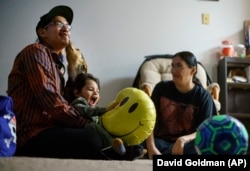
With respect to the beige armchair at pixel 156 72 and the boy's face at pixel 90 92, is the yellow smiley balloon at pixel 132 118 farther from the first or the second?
the beige armchair at pixel 156 72

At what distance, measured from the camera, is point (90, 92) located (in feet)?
6.20

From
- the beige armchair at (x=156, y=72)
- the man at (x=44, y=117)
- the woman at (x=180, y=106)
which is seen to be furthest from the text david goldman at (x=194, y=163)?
the beige armchair at (x=156, y=72)

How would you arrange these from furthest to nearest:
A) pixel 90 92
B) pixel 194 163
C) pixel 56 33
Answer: pixel 90 92, pixel 56 33, pixel 194 163

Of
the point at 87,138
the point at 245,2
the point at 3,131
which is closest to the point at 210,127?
the point at 87,138

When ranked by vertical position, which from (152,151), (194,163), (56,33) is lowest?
(152,151)

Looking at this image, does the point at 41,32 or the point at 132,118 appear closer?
the point at 132,118

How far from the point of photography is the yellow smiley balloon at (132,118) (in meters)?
1.40

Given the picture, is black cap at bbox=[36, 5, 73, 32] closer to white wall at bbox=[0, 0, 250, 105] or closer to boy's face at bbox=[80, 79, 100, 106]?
boy's face at bbox=[80, 79, 100, 106]

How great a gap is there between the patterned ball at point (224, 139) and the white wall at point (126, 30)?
2.14m

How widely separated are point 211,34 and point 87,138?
2.22 metres

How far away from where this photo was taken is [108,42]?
10.7ft

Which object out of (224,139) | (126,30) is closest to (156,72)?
(126,30)

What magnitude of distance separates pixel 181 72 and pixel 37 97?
0.93m

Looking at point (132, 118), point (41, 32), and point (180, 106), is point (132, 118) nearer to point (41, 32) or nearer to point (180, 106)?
point (41, 32)
